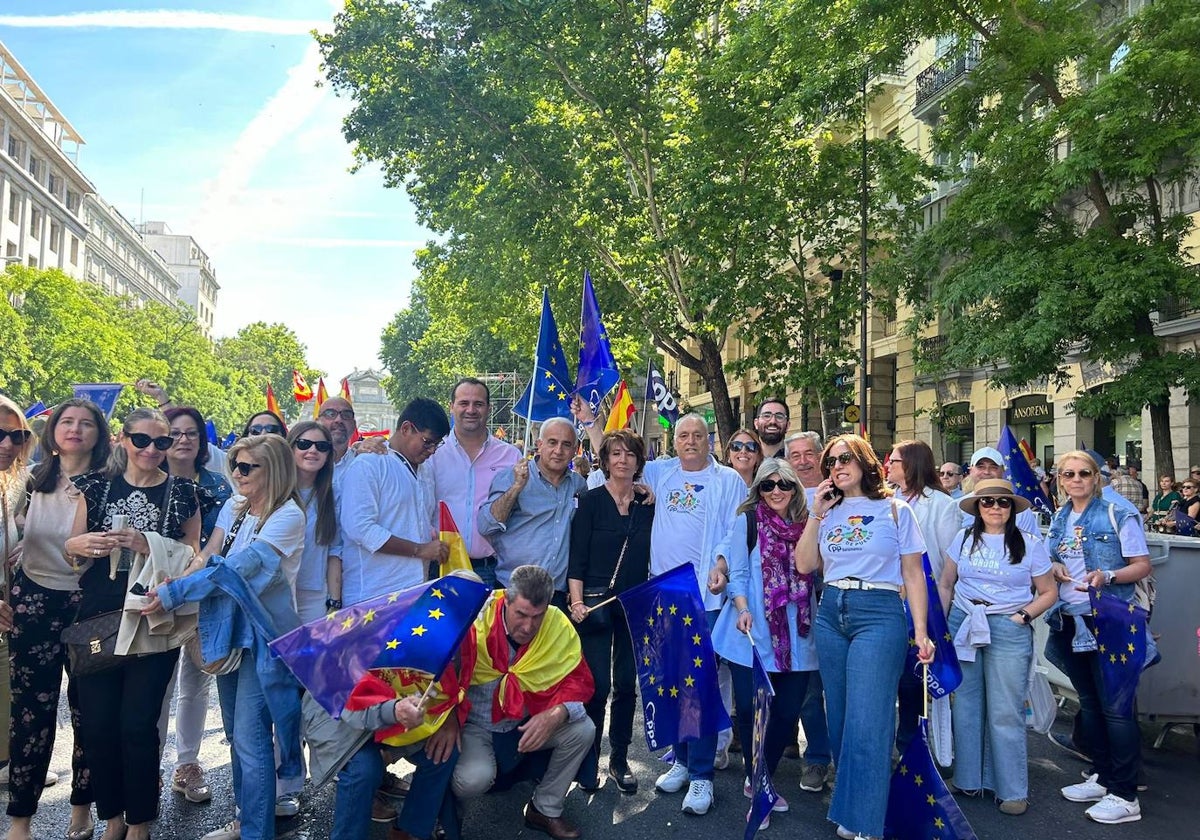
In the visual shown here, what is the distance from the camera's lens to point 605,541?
17.7ft

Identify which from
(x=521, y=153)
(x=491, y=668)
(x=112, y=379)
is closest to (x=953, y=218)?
(x=521, y=153)

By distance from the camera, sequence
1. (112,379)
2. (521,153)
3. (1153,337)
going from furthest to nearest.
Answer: (112,379) < (521,153) < (1153,337)

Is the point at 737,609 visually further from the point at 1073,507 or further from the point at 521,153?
the point at 521,153

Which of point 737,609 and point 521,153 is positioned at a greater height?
point 521,153

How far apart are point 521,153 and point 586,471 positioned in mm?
9062

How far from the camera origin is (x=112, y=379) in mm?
41094

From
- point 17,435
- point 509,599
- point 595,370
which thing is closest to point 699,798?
point 509,599

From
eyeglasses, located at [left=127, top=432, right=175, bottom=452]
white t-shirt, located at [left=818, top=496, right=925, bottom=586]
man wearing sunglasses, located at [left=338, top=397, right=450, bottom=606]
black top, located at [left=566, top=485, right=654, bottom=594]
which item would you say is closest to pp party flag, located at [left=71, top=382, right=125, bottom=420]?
eyeglasses, located at [left=127, top=432, right=175, bottom=452]

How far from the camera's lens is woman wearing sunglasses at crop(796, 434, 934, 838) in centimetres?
439

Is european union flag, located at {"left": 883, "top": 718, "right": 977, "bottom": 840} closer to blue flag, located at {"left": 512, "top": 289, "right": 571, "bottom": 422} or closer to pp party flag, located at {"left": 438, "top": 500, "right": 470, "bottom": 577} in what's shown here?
pp party flag, located at {"left": 438, "top": 500, "right": 470, "bottom": 577}

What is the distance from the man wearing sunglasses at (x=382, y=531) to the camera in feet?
15.5

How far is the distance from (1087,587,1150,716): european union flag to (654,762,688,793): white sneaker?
2.34 metres

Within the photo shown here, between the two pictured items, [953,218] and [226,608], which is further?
[953,218]

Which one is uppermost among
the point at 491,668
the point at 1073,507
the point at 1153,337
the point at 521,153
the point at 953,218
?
the point at 521,153
